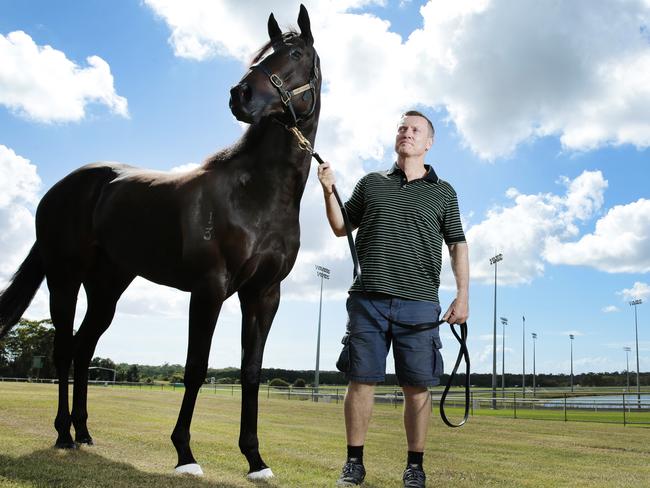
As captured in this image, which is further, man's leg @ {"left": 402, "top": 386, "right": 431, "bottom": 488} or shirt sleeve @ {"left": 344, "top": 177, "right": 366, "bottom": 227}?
shirt sleeve @ {"left": 344, "top": 177, "right": 366, "bottom": 227}

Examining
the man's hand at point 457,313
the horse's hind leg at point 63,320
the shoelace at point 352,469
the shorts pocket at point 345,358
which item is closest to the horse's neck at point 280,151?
the shorts pocket at point 345,358

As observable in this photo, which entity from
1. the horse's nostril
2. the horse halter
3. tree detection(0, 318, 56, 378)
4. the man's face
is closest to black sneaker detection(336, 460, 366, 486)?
the man's face

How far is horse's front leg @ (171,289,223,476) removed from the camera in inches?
157

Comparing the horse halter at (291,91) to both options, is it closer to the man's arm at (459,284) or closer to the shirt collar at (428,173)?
the shirt collar at (428,173)

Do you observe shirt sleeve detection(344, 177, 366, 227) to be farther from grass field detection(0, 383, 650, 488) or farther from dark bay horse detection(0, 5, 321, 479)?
grass field detection(0, 383, 650, 488)

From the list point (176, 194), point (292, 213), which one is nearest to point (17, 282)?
point (176, 194)

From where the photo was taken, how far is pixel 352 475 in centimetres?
385

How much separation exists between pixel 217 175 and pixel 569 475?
3.82 metres

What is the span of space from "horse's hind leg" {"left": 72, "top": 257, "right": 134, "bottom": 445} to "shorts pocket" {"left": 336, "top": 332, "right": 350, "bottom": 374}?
276 centimetres

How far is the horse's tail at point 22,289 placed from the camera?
20.2 ft

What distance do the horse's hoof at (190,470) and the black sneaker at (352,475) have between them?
3.02ft

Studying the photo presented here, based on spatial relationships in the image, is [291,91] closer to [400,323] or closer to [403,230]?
[403,230]

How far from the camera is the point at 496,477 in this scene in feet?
15.5

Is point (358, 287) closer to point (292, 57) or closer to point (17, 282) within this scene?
point (292, 57)
